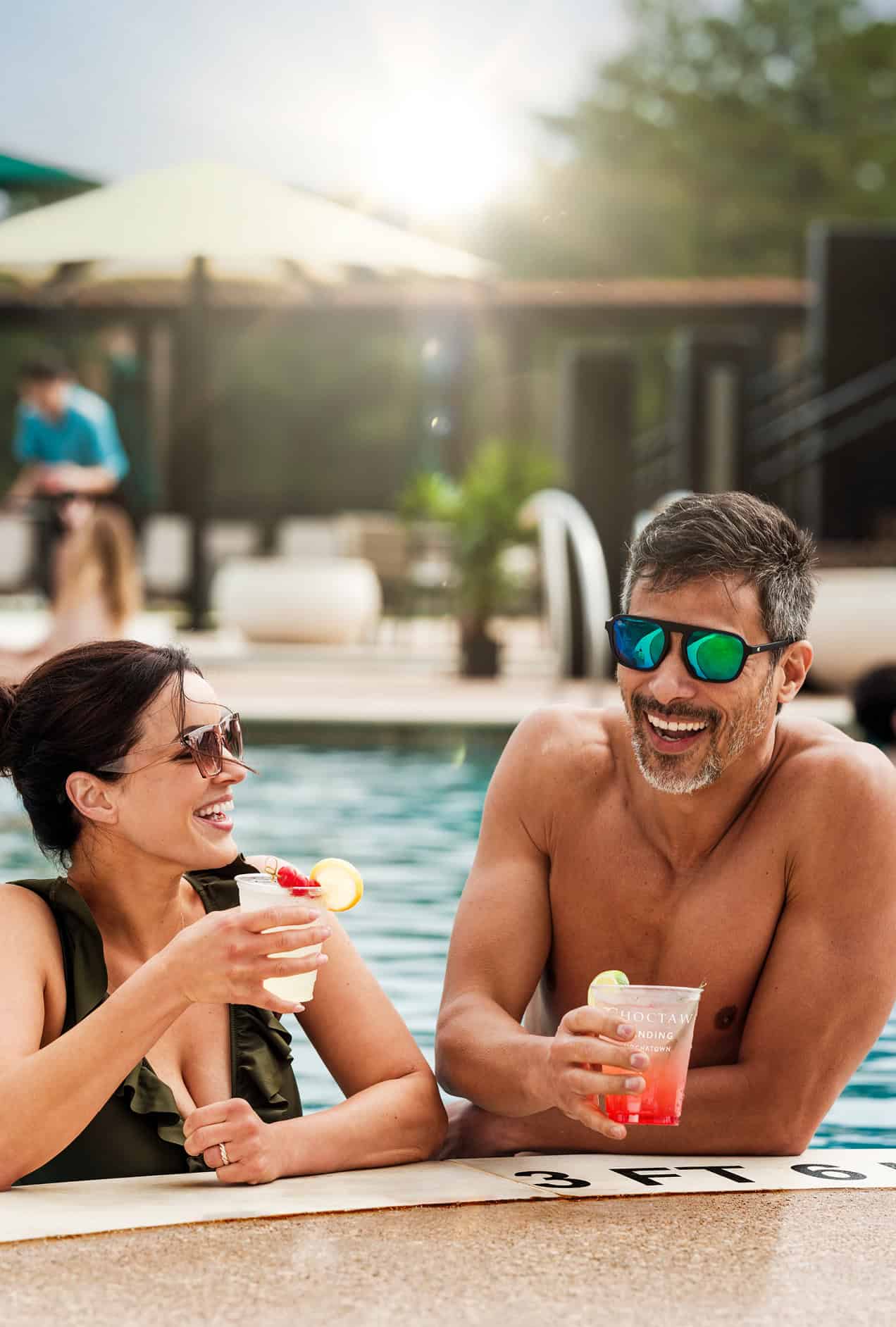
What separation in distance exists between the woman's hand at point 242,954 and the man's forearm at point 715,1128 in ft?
1.81

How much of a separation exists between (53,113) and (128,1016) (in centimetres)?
2486

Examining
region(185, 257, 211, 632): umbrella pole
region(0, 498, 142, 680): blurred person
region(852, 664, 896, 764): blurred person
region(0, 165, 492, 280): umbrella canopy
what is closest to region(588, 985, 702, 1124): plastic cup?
region(852, 664, 896, 764): blurred person

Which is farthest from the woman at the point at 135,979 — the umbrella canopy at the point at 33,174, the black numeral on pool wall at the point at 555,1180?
the umbrella canopy at the point at 33,174

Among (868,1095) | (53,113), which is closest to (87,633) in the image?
(868,1095)

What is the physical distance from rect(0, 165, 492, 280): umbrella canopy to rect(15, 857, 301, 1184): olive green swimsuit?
1020cm

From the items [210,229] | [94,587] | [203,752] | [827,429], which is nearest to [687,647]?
[203,752]

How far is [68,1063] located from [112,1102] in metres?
0.28

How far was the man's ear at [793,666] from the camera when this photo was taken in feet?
9.11

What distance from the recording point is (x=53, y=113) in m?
25.5

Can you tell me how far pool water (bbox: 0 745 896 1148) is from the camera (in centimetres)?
455

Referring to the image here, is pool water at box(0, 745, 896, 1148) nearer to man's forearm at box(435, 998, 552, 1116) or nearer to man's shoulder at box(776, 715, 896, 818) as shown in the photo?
man's shoulder at box(776, 715, 896, 818)

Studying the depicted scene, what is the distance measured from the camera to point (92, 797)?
2648mm

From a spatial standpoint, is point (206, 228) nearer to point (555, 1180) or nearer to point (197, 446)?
point (197, 446)

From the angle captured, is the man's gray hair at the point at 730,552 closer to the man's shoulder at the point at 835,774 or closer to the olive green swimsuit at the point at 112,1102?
the man's shoulder at the point at 835,774
